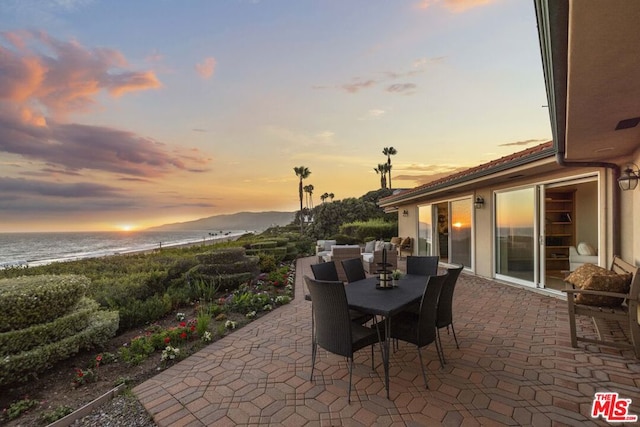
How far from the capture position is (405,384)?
2.77 m

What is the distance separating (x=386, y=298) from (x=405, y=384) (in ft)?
2.58

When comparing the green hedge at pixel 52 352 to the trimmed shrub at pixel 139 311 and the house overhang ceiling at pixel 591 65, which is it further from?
the house overhang ceiling at pixel 591 65

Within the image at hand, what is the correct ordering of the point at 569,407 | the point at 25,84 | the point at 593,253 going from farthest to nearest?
the point at 593,253
the point at 25,84
the point at 569,407

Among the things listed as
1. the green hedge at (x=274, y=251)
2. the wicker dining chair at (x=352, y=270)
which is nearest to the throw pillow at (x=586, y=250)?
the wicker dining chair at (x=352, y=270)

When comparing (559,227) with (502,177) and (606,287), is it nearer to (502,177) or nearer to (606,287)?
(502,177)

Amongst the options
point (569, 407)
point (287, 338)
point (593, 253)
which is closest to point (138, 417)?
point (287, 338)

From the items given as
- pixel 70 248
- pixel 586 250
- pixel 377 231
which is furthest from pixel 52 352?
pixel 70 248

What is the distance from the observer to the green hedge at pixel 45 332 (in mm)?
2932

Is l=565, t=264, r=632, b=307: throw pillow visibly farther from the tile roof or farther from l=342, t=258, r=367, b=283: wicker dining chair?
l=342, t=258, r=367, b=283: wicker dining chair

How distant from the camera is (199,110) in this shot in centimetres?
838

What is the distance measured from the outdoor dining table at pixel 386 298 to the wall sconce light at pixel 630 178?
10.9 feet

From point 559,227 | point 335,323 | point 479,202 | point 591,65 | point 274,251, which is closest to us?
point 591,65

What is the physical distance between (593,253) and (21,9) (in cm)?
1273

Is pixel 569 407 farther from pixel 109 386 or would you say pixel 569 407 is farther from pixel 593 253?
pixel 593 253
